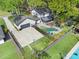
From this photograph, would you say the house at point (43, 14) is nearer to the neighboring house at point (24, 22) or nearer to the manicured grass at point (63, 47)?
the neighboring house at point (24, 22)

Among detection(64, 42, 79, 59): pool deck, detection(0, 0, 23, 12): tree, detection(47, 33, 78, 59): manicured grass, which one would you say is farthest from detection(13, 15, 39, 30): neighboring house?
detection(64, 42, 79, 59): pool deck

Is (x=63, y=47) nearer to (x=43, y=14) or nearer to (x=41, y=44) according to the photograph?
(x=41, y=44)

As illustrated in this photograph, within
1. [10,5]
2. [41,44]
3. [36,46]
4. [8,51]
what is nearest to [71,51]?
[41,44]

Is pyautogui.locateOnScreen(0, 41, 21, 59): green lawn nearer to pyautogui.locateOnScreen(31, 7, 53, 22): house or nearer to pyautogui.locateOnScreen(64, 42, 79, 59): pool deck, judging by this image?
pyautogui.locateOnScreen(64, 42, 79, 59): pool deck

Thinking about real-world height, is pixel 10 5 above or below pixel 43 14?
above

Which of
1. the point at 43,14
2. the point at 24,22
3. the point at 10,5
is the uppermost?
the point at 10,5

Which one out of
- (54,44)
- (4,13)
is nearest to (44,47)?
(54,44)
